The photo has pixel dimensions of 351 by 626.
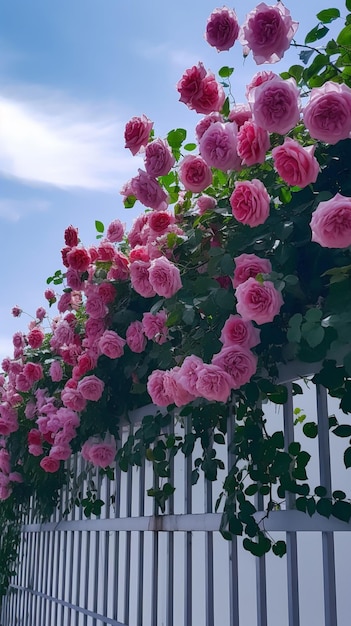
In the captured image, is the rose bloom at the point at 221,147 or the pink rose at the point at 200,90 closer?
the rose bloom at the point at 221,147

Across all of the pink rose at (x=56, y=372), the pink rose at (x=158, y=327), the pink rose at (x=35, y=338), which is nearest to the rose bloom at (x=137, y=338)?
the pink rose at (x=158, y=327)

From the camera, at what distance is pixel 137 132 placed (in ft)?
7.70

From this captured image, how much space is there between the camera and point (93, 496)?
3604 mm

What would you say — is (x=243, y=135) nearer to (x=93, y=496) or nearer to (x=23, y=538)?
(x=93, y=496)

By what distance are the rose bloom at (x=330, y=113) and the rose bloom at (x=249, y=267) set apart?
0.35 metres

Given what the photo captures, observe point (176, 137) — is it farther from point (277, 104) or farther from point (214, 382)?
point (214, 382)

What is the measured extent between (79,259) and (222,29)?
121 centimetres

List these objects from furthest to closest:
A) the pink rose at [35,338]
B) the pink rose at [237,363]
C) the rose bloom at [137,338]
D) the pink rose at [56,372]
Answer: the pink rose at [35,338]
the pink rose at [56,372]
the rose bloom at [137,338]
the pink rose at [237,363]

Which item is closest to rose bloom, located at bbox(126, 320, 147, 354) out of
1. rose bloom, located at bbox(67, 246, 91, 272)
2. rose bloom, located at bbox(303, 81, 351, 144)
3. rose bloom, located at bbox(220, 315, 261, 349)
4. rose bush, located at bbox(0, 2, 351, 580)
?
rose bush, located at bbox(0, 2, 351, 580)

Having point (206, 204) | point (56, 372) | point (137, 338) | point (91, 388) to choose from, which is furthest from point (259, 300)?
point (56, 372)

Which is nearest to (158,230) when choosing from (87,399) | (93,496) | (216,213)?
(216,213)

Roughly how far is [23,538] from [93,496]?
1.99 metres

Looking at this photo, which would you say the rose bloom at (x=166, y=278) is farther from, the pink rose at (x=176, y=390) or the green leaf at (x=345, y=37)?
the green leaf at (x=345, y=37)

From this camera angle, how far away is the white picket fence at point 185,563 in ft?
6.10
